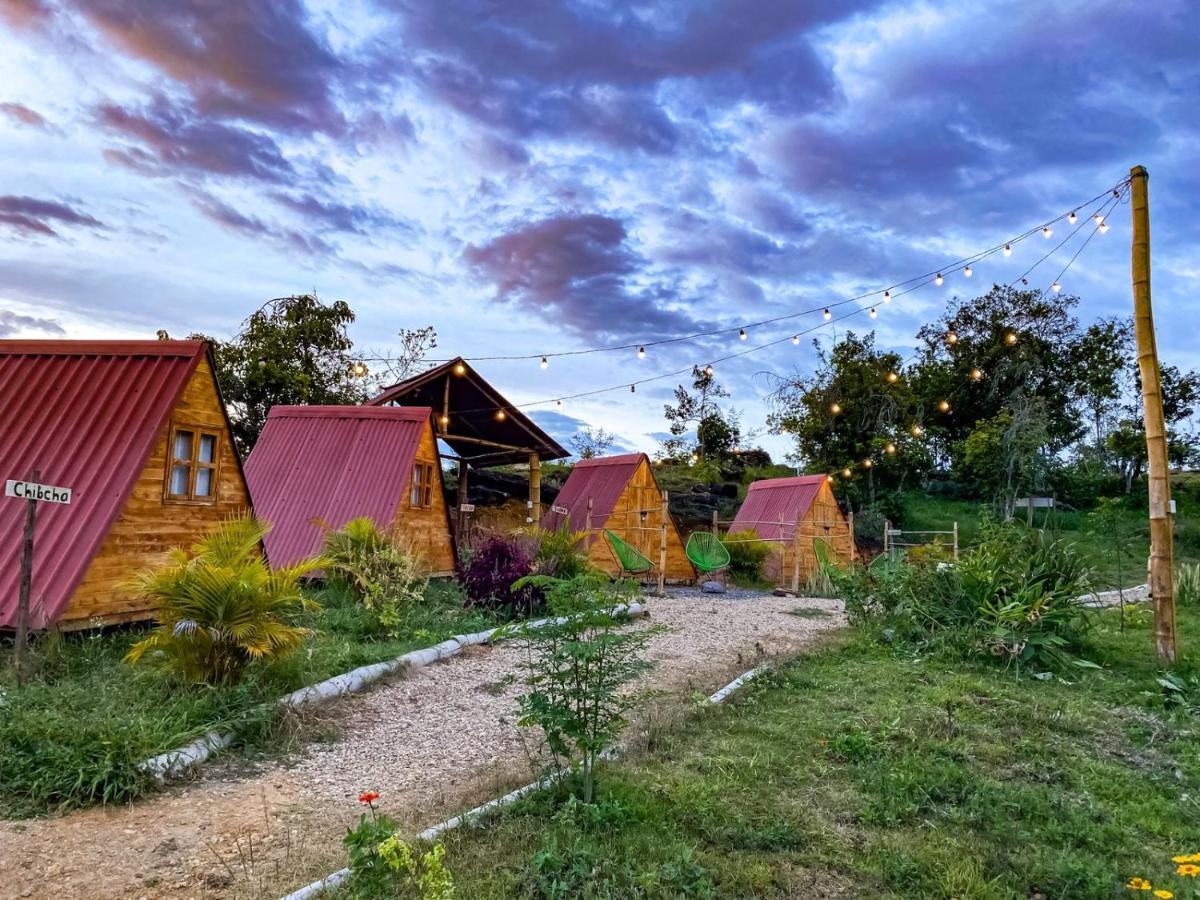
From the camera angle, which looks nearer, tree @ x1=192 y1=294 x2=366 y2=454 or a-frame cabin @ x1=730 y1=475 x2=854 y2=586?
a-frame cabin @ x1=730 y1=475 x2=854 y2=586

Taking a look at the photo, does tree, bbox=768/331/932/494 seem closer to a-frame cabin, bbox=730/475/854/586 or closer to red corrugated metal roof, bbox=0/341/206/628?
a-frame cabin, bbox=730/475/854/586

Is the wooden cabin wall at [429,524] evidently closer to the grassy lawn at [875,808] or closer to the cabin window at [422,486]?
the cabin window at [422,486]

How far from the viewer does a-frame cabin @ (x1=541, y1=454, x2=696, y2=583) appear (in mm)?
16469

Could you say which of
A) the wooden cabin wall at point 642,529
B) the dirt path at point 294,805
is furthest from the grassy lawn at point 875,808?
the wooden cabin wall at point 642,529

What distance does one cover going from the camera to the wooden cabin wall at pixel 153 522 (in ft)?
22.3

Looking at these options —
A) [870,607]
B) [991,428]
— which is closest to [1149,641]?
[870,607]

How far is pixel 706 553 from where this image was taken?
15.8 m

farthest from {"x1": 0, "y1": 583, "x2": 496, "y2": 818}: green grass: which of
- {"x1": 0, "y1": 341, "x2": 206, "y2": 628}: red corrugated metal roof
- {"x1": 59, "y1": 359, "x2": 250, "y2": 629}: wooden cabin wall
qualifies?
{"x1": 0, "y1": 341, "x2": 206, "y2": 628}: red corrugated metal roof

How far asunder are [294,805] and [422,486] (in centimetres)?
A: 902

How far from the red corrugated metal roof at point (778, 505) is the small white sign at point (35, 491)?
15.3 m

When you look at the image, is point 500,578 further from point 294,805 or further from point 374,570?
point 294,805

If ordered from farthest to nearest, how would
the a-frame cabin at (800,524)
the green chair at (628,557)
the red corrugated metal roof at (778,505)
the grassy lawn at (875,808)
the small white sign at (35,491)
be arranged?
the red corrugated metal roof at (778,505), the a-frame cabin at (800,524), the green chair at (628,557), the small white sign at (35,491), the grassy lawn at (875,808)

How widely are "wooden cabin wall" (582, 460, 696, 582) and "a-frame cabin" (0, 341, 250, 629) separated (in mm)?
8778

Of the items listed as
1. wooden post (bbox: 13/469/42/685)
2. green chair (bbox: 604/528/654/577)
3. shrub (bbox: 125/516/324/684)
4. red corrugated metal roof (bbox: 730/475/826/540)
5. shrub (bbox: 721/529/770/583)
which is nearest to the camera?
shrub (bbox: 125/516/324/684)
